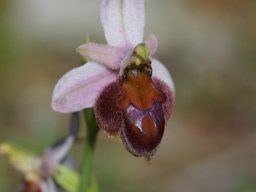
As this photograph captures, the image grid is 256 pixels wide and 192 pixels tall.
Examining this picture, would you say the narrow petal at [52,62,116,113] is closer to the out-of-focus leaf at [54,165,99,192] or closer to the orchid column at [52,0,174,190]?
the orchid column at [52,0,174,190]

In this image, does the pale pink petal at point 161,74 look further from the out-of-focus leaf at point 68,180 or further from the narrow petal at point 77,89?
the out-of-focus leaf at point 68,180

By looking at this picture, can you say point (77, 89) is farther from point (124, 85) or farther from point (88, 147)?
point (88, 147)

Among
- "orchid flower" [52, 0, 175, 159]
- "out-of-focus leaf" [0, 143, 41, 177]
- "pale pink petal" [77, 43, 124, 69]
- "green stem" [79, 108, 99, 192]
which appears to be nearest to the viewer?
"orchid flower" [52, 0, 175, 159]

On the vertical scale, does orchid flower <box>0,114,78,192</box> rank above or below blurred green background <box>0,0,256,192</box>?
below

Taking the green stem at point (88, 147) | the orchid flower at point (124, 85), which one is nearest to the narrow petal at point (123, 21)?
the orchid flower at point (124, 85)

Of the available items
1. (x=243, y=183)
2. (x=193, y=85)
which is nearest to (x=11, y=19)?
(x=193, y=85)

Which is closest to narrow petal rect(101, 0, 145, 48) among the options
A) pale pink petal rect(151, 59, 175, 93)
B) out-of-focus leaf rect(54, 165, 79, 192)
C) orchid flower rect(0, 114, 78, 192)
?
pale pink petal rect(151, 59, 175, 93)
